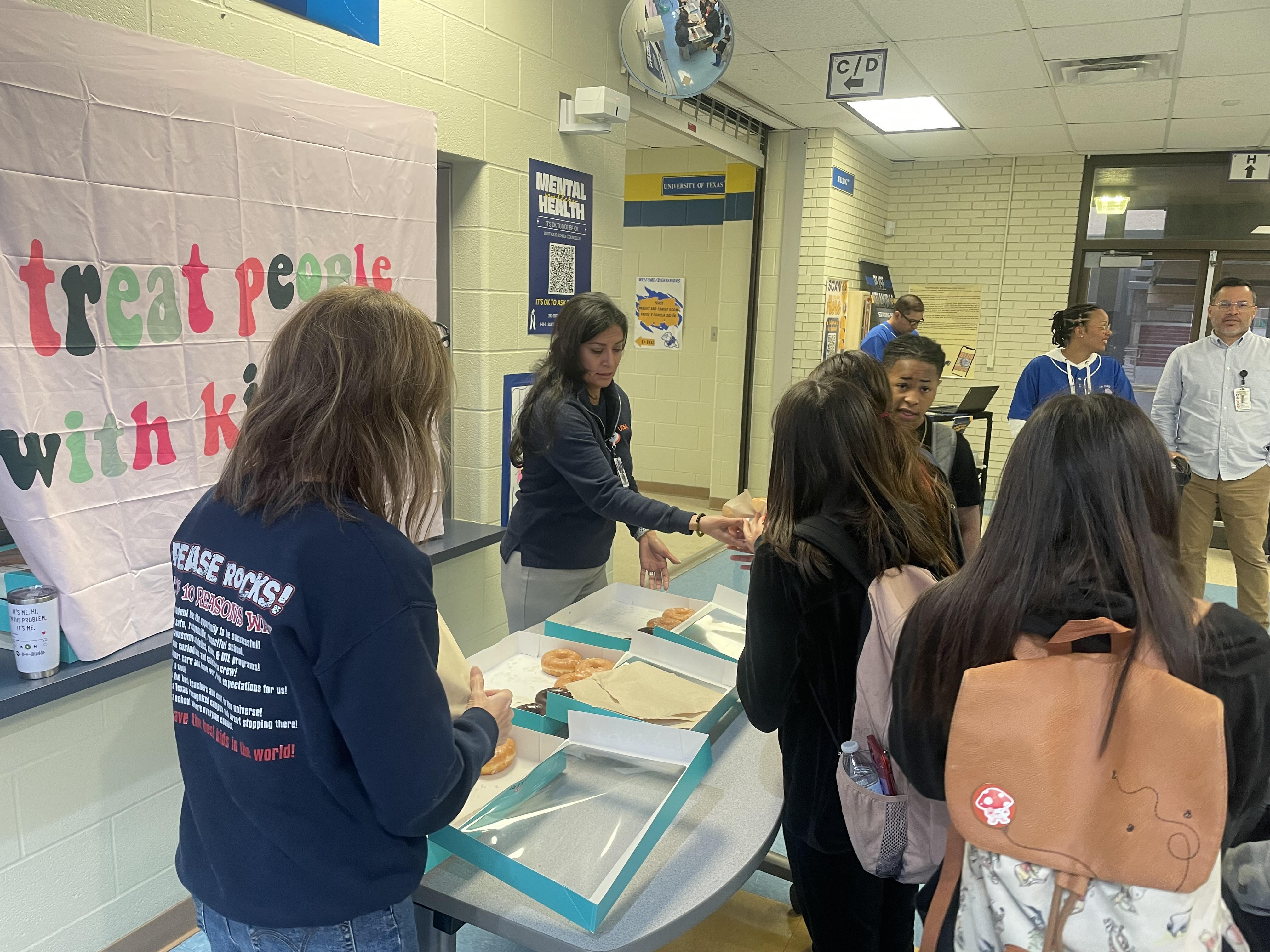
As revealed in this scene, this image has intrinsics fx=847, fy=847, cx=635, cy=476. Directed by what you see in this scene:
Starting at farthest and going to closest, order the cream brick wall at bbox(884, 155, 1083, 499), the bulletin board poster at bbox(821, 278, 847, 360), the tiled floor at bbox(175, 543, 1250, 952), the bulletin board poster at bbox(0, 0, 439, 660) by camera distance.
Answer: the cream brick wall at bbox(884, 155, 1083, 499) < the bulletin board poster at bbox(821, 278, 847, 360) < the tiled floor at bbox(175, 543, 1250, 952) < the bulletin board poster at bbox(0, 0, 439, 660)

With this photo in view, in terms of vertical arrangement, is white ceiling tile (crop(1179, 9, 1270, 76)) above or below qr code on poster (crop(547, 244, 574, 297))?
above

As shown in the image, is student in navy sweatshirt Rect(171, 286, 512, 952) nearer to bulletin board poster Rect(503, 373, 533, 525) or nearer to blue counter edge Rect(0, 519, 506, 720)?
blue counter edge Rect(0, 519, 506, 720)

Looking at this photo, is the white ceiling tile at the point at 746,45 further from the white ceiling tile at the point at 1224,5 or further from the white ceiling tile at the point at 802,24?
the white ceiling tile at the point at 1224,5

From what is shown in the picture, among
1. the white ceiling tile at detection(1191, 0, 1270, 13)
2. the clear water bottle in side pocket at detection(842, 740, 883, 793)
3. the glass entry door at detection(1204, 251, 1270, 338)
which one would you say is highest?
the white ceiling tile at detection(1191, 0, 1270, 13)

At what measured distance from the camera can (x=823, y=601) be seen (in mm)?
1335

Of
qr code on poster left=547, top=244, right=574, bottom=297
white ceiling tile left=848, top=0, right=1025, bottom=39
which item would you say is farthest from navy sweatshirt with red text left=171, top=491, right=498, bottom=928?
white ceiling tile left=848, top=0, right=1025, bottom=39

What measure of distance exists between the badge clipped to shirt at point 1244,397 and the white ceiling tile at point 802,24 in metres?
2.58

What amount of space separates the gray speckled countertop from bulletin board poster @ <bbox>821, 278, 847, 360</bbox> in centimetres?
532

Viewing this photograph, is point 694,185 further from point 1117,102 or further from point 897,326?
point 1117,102

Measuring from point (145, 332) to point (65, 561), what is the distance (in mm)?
530

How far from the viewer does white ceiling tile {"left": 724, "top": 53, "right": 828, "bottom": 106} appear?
4.80m

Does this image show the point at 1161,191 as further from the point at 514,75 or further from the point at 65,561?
the point at 65,561

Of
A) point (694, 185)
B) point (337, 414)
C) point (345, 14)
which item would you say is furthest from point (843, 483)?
point (694, 185)

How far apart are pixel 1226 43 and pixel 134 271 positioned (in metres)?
5.01
